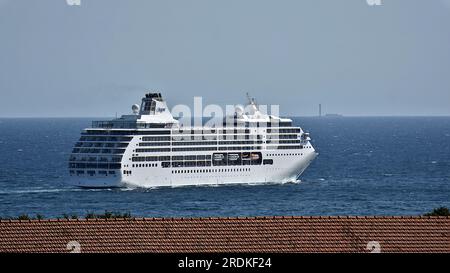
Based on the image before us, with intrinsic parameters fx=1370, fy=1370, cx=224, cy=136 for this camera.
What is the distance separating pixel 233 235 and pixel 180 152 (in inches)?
2778

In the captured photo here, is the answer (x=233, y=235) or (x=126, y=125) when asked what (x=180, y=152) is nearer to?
(x=126, y=125)

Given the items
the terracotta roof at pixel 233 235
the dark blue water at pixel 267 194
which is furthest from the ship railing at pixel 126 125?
the terracotta roof at pixel 233 235

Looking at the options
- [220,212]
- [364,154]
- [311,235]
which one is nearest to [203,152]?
[220,212]

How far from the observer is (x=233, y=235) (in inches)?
1484

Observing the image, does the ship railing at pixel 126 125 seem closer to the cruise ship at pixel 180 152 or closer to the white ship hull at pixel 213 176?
the cruise ship at pixel 180 152

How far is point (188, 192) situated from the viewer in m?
101

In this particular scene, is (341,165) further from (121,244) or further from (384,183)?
(121,244)

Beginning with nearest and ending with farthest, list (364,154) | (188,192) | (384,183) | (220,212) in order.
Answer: (220,212)
(188,192)
(384,183)
(364,154)

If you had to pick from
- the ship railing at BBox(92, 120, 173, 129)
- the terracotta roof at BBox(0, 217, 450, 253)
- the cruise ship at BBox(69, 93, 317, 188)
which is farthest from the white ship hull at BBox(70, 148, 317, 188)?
the terracotta roof at BBox(0, 217, 450, 253)

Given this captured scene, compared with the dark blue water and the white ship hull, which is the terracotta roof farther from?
the white ship hull

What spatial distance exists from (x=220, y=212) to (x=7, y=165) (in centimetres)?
4962

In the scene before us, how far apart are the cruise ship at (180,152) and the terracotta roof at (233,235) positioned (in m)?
65.4
